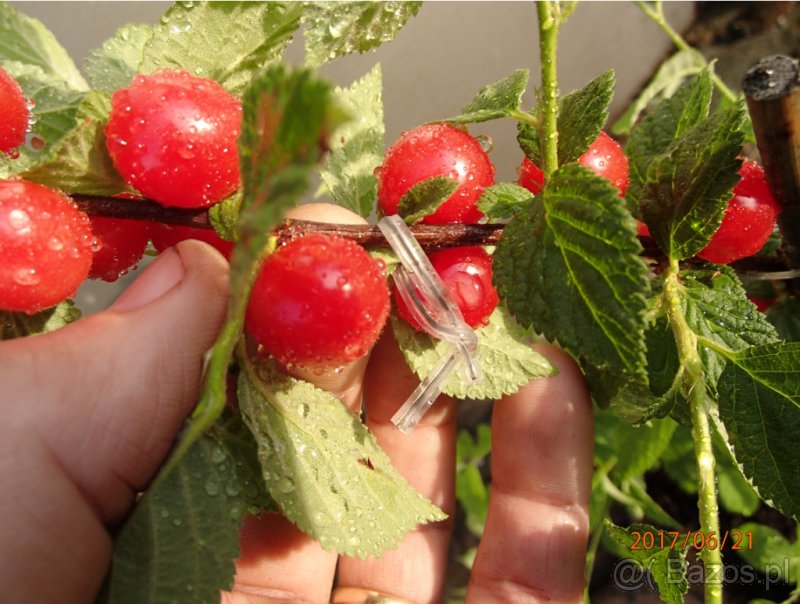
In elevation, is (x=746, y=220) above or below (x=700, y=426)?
above

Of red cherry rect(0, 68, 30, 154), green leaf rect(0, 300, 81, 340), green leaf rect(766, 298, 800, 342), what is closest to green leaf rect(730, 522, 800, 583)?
green leaf rect(766, 298, 800, 342)

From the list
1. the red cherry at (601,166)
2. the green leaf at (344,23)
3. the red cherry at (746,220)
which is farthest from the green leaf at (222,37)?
the red cherry at (746,220)

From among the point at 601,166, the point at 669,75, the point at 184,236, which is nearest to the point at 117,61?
the point at 184,236

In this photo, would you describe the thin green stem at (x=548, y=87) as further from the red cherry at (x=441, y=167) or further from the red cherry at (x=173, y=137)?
the red cherry at (x=173, y=137)

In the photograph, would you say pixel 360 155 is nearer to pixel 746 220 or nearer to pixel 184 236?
pixel 184 236

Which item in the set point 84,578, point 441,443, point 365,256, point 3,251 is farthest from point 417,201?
point 441,443

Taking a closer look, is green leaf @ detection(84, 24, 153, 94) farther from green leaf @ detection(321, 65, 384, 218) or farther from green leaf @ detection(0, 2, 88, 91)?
green leaf @ detection(321, 65, 384, 218)
